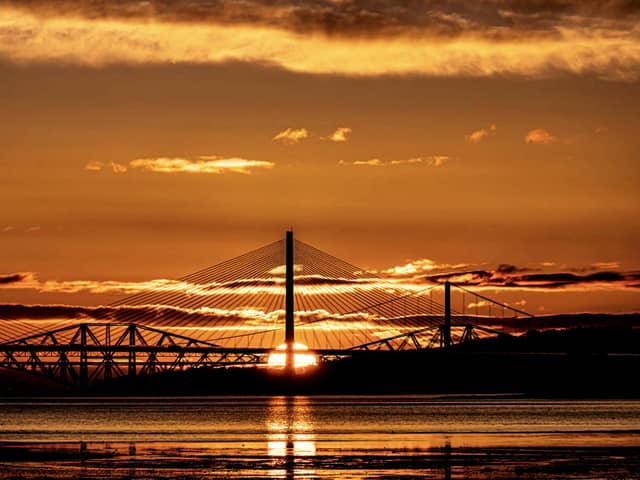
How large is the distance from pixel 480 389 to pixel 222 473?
149446 millimetres

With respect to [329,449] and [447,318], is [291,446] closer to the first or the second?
[329,449]

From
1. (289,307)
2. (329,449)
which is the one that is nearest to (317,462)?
(329,449)

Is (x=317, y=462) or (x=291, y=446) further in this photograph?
(x=291, y=446)

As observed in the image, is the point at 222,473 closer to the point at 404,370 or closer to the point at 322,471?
the point at 322,471

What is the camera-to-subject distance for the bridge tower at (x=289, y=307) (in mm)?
127875

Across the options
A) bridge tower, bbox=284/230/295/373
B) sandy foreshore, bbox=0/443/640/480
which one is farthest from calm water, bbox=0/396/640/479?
bridge tower, bbox=284/230/295/373

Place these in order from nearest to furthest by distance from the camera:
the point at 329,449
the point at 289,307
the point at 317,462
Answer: the point at 317,462 → the point at 329,449 → the point at 289,307

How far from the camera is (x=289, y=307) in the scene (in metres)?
132

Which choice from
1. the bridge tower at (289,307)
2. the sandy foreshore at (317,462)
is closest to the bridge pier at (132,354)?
the bridge tower at (289,307)

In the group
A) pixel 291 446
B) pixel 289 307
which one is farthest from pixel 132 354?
pixel 291 446

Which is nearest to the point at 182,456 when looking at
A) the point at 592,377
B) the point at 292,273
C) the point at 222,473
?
the point at 222,473

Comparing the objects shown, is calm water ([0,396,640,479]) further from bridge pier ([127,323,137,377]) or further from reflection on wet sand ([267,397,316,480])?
bridge pier ([127,323,137,377])

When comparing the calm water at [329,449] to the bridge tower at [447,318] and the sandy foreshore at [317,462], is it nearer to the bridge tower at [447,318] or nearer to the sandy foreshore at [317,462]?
the sandy foreshore at [317,462]

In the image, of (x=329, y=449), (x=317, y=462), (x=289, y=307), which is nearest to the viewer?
(x=317, y=462)
